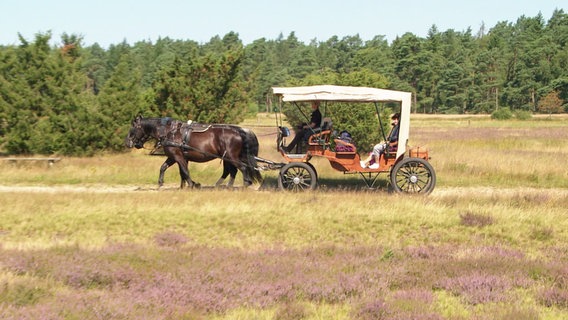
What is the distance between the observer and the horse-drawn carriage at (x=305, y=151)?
15.5 meters

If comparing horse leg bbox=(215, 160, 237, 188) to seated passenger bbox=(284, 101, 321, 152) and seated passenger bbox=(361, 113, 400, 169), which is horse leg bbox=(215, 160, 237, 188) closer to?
seated passenger bbox=(284, 101, 321, 152)

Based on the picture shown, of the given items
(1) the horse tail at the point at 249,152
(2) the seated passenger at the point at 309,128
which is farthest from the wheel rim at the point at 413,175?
(1) the horse tail at the point at 249,152

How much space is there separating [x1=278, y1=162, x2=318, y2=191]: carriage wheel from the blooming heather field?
0.39m

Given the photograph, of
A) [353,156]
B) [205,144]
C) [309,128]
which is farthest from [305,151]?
[205,144]

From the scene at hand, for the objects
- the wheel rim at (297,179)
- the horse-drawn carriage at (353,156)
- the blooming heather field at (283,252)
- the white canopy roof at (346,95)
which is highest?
the white canopy roof at (346,95)

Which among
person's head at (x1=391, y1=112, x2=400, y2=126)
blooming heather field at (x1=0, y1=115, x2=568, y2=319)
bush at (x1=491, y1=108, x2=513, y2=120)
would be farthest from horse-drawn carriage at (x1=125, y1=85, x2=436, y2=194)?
bush at (x1=491, y1=108, x2=513, y2=120)

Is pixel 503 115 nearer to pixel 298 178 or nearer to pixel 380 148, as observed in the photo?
pixel 380 148

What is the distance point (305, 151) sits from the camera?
54.1ft

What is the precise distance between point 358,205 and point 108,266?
636 cm

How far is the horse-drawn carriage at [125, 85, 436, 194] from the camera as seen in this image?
611 inches

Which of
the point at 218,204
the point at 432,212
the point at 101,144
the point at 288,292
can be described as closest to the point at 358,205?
the point at 432,212

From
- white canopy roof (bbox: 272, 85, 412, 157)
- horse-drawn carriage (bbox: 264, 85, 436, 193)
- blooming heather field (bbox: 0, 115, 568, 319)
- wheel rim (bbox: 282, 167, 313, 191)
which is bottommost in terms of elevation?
blooming heather field (bbox: 0, 115, 568, 319)

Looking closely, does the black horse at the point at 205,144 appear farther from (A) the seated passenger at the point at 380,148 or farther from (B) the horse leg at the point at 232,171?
(A) the seated passenger at the point at 380,148

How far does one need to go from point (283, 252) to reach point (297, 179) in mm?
5379
